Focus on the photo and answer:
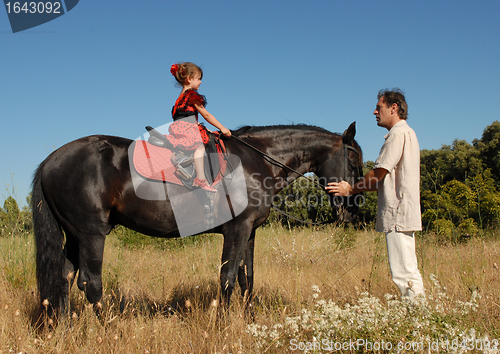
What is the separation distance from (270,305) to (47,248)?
2.62 meters

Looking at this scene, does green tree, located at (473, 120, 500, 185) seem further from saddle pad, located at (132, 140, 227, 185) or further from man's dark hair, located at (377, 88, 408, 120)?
saddle pad, located at (132, 140, 227, 185)

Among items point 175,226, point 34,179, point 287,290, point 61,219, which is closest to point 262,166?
point 175,226

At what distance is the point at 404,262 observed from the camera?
2885 millimetres

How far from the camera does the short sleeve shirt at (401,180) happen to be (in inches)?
114

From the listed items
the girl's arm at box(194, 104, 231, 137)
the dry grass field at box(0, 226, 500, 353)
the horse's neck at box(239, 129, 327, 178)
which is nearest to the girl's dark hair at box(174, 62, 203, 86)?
the girl's arm at box(194, 104, 231, 137)

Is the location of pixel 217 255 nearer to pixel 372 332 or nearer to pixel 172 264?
pixel 172 264

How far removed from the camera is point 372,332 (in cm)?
234

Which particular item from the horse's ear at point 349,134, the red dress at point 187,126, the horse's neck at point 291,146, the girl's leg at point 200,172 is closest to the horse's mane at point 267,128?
the horse's neck at point 291,146

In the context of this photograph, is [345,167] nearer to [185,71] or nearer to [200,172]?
[200,172]

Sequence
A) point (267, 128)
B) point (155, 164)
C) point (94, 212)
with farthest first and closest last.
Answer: point (267, 128) → point (155, 164) → point (94, 212)

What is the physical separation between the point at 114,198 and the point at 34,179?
3.39ft

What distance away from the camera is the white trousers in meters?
2.87

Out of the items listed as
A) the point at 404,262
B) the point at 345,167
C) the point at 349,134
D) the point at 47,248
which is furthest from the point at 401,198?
the point at 47,248

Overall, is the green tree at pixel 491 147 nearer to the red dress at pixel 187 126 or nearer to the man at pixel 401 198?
the man at pixel 401 198
